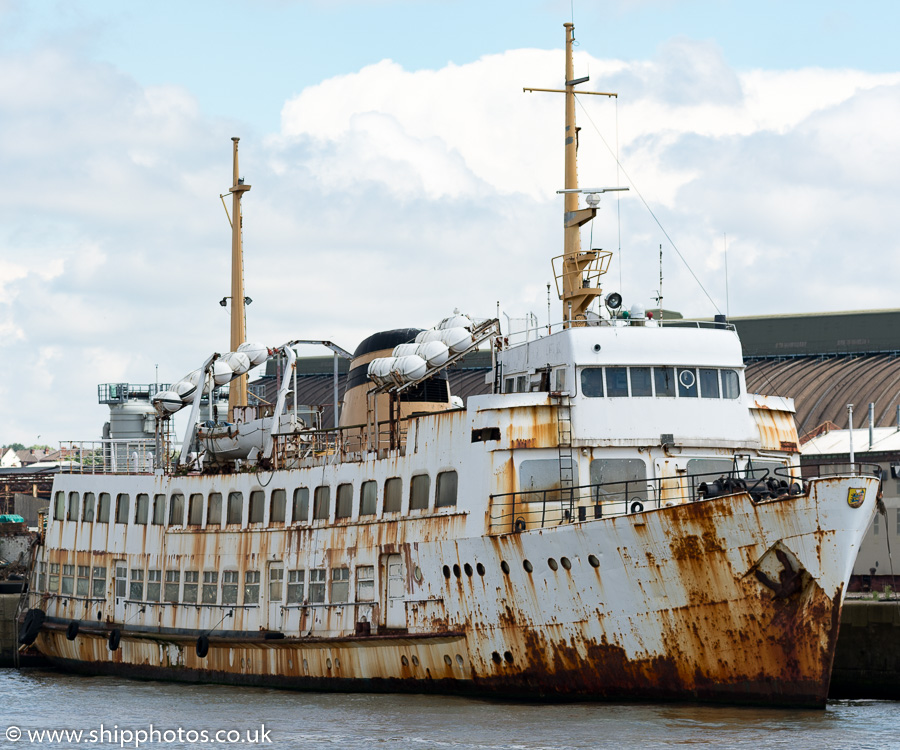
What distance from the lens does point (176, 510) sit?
36094mm

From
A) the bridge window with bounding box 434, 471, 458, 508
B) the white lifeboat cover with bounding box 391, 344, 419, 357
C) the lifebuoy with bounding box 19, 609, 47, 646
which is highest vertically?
the white lifeboat cover with bounding box 391, 344, 419, 357

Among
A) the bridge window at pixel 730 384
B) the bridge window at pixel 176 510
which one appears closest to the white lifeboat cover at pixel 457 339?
the bridge window at pixel 730 384

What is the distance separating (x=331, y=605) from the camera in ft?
102

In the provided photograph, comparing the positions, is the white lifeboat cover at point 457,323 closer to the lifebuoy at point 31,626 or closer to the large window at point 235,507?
the large window at point 235,507

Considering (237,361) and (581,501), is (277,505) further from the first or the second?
(581,501)

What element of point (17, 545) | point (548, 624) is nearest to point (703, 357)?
point (548, 624)

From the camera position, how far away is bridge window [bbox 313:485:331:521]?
105ft

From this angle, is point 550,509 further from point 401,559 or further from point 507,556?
point 401,559

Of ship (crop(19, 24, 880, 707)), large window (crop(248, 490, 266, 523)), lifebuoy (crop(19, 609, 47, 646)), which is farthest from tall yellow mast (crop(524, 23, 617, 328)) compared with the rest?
lifebuoy (crop(19, 609, 47, 646))

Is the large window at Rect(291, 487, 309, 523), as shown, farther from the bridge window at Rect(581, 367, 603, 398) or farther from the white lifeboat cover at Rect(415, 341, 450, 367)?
the bridge window at Rect(581, 367, 603, 398)

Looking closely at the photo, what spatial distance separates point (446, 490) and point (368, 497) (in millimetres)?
2840

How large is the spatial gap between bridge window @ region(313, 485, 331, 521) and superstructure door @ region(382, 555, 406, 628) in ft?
8.30

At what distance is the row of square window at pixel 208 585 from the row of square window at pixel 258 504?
1.33m

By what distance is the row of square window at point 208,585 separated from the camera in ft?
102
